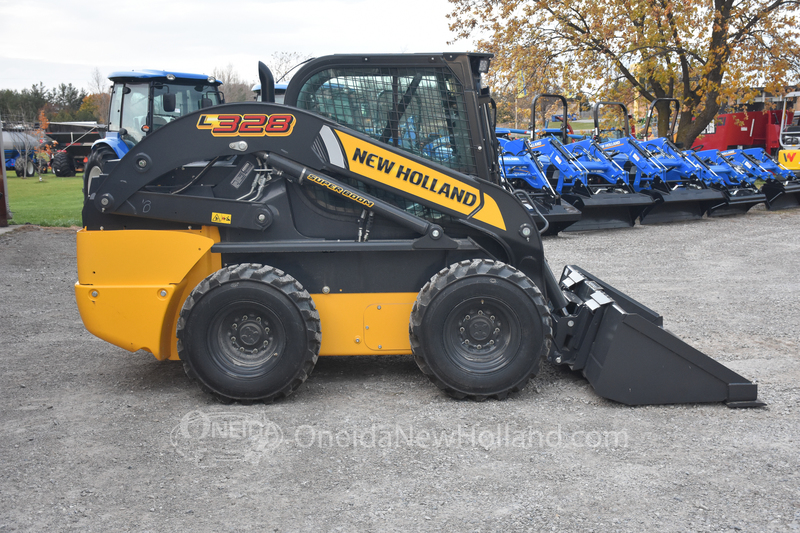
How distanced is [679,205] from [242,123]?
38.4 ft

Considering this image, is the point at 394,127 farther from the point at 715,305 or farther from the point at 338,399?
the point at 715,305

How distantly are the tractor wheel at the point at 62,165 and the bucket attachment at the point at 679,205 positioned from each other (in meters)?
25.1

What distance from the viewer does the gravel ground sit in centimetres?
311

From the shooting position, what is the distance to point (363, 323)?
15.3ft

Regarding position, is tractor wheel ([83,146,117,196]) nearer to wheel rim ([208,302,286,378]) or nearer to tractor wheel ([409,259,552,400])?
wheel rim ([208,302,286,378])

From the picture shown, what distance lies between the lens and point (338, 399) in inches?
180

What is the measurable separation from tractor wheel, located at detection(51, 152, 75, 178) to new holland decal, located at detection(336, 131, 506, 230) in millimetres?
29005

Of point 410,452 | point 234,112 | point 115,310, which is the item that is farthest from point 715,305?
point 115,310

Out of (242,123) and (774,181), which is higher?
(242,123)

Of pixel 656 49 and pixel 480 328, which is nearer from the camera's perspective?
pixel 480 328

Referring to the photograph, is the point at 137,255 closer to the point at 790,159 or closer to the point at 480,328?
the point at 480,328

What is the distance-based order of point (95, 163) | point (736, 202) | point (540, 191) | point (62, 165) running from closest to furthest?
point (95, 163)
point (540, 191)
point (736, 202)
point (62, 165)

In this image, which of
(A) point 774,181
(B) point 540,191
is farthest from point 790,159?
(B) point 540,191

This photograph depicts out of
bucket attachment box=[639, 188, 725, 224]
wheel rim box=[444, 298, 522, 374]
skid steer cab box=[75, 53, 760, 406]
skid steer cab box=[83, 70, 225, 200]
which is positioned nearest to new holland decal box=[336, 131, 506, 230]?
skid steer cab box=[75, 53, 760, 406]
